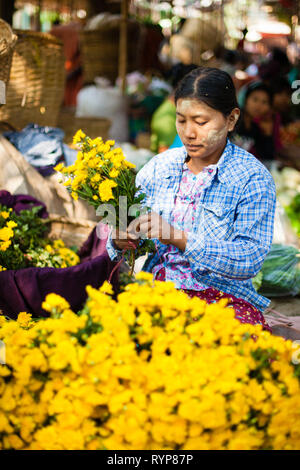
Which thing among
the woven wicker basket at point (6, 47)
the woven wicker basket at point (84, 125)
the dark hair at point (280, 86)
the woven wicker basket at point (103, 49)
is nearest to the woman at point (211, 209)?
the woven wicker basket at point (6, 47)

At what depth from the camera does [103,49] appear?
7.22 meters

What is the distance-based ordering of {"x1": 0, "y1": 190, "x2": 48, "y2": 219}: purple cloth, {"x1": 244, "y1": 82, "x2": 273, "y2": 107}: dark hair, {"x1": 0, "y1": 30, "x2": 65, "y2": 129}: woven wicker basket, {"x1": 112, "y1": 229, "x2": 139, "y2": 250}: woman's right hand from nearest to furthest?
{"x1": 112, "y1": 229, "x2": 139, "y2": 250}: woman's right hand
{"x1": 0, "y1": 190, "x2": 48, "y2": 219}: purple cloth
{"x1": 0, "y1": 30, "x2": 65, "y2": 129}: woven wicker basket
{"x1": 244, "y1": 82, "x2": 273, "y2": 107}: dark hair

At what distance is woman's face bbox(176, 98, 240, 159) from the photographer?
198cm

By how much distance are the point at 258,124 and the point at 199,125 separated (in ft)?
11.1

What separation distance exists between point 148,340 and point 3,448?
1.55 feet

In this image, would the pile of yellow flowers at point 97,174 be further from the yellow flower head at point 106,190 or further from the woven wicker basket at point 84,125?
the woven wicker basket at point 84,125

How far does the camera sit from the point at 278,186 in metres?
5.44

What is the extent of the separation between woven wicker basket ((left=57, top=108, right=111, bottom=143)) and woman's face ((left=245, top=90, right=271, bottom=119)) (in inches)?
50.2

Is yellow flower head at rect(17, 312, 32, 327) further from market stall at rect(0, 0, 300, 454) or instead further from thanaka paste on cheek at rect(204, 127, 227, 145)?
thanaka paste on cheek at rect(204, 127, 227, 145)

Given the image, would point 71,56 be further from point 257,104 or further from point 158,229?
point 158,229

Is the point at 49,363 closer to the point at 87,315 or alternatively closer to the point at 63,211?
the point at 87,315

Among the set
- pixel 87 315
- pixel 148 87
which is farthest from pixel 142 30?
pixel 87 315

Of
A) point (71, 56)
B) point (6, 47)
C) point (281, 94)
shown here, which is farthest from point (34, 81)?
point (71, 56)

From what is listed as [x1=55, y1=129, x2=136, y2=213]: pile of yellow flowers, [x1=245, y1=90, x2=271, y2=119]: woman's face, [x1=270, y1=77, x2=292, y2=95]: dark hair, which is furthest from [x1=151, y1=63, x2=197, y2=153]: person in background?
[x1=55, y1=129, x2=136, y2=213]: pile of yellow flowers
